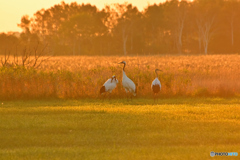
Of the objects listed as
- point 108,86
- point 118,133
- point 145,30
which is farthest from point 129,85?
point 145,30

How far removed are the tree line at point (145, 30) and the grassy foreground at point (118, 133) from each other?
74043 mm

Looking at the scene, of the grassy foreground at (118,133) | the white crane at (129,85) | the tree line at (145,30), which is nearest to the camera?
the grassy foreground at (118,133)

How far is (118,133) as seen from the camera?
10875mm

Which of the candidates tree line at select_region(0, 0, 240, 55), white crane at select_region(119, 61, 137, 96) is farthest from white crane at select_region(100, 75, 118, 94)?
tree line at select_region(0, 0, 240, 55)

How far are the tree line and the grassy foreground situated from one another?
243 feet

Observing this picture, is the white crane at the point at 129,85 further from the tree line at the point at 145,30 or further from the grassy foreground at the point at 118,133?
the tree line at the point at 145,30

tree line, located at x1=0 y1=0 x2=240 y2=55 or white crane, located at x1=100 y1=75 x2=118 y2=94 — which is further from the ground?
tree line, located at x1=0 y1=0 x2=240 y2=55

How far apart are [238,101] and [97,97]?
7284 mm

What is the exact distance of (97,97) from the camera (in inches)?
821

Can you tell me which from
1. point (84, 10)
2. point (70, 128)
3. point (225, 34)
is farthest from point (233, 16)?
point (70, 128)

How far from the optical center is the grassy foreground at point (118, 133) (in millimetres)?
8820

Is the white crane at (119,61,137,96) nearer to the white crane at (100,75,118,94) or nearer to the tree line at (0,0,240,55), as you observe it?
the white crane at (100,75,118,94)

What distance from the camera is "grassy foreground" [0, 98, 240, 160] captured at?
882 cm

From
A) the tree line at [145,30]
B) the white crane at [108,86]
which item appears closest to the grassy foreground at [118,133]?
the white crane at [108,86]
